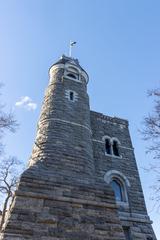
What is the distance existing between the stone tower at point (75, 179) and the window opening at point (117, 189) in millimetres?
49

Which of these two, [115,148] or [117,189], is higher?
[115,148]

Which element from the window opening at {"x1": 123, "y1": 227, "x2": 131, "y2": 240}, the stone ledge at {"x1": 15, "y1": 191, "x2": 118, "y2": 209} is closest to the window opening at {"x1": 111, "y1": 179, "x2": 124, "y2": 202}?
the window opening at {"x1": 123, "y1": 227, "x2": 131, "y2": 240}

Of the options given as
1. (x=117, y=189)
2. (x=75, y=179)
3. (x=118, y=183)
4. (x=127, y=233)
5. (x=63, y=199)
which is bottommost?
(x=63, y=199)

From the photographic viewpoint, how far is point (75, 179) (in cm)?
900

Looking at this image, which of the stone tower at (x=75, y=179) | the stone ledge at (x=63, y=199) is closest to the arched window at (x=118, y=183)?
the stone tower at (x=75, y=179)

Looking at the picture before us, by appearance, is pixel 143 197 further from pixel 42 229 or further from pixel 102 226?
pixel 42 229

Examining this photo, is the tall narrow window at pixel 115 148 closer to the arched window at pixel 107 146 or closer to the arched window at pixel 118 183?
the arched window at pixel 107 146

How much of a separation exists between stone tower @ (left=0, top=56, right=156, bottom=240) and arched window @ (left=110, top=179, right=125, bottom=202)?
5 cm

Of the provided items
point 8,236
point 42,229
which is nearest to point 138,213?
point 42,229

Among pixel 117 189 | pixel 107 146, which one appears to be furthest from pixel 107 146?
pixel 117 189

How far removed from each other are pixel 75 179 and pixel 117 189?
4.03 m

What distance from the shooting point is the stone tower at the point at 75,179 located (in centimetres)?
719

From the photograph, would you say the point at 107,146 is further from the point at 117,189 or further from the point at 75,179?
the point at 75,179

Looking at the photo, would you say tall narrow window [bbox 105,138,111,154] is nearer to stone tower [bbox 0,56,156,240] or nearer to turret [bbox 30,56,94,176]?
stone tower [bbox 0,56,156,240]
